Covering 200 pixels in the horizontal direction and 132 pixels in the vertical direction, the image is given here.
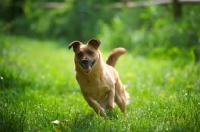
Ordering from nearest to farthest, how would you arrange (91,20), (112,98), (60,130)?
1. (60,130)
2. (112,98)
3. (91,20)

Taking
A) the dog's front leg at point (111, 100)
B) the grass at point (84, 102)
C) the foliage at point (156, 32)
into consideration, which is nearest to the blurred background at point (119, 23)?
the foliage at point (156, 32)

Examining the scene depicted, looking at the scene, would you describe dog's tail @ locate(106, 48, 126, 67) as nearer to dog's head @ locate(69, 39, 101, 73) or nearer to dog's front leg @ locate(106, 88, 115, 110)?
dog's head @ locate(69, 39, 101, 73)

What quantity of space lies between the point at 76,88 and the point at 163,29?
15.8ft

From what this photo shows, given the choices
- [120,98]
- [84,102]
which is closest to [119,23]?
[84,102]

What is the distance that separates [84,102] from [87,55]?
1630 mm

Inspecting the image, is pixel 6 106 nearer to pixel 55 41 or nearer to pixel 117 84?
pixel 117 84

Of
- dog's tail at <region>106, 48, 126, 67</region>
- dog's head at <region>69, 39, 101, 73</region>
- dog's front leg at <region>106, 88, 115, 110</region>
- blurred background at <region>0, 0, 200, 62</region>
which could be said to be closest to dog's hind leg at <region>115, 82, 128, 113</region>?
dog's front leg at <region>106, 88, 115, 110</region>

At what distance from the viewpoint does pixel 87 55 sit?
5945mm

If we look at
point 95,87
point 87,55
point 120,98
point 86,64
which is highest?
point 87,55

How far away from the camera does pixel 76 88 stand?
8984 millimetres

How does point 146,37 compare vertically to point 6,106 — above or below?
above

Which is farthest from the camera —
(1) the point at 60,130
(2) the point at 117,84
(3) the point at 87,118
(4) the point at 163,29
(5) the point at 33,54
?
(5) the point at 33,54

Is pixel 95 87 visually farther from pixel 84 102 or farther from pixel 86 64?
pixel 84 102

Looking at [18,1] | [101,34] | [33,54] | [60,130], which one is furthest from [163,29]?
[18,1]
